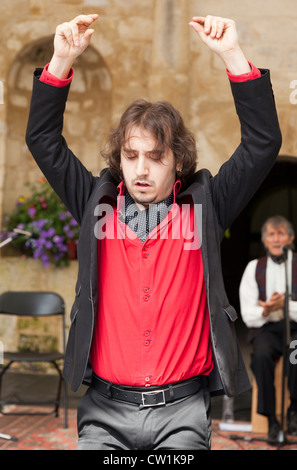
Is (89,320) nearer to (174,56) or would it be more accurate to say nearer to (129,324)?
(129,324)

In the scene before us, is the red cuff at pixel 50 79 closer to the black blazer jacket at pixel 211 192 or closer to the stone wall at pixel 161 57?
the black blazer jacket at pixel 211 192

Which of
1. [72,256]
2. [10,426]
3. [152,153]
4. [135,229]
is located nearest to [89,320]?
[135,229]

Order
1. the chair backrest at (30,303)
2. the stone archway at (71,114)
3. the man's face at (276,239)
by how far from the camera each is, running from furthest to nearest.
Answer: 1. the stone archway at (71,114)
2. the chair backrest at (30,303)
3. the man's face at (276,239)

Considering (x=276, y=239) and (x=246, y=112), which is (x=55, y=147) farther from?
(x=276, y=239)

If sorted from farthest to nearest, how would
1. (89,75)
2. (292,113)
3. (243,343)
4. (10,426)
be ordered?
1. (243,343)
2. (89,75)
3. (292,113)
4. (10,426)

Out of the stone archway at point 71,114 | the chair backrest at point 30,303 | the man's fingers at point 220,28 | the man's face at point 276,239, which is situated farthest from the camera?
the stone archway at point 71,114

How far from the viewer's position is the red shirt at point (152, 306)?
2.04 meters

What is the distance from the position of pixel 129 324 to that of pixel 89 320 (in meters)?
0.12

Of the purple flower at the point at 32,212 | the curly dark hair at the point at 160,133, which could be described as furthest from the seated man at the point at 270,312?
the curly dark hair at the point at 160,133

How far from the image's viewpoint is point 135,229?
84.0 inches

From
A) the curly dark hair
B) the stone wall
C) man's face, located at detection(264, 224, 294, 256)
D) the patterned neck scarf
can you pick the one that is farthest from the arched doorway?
the patterned neck scarf

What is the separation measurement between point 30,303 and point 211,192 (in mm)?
3853

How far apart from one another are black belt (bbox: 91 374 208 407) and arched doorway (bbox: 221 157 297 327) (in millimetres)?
9955

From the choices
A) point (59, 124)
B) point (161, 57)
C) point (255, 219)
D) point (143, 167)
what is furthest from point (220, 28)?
point (255, 219)
